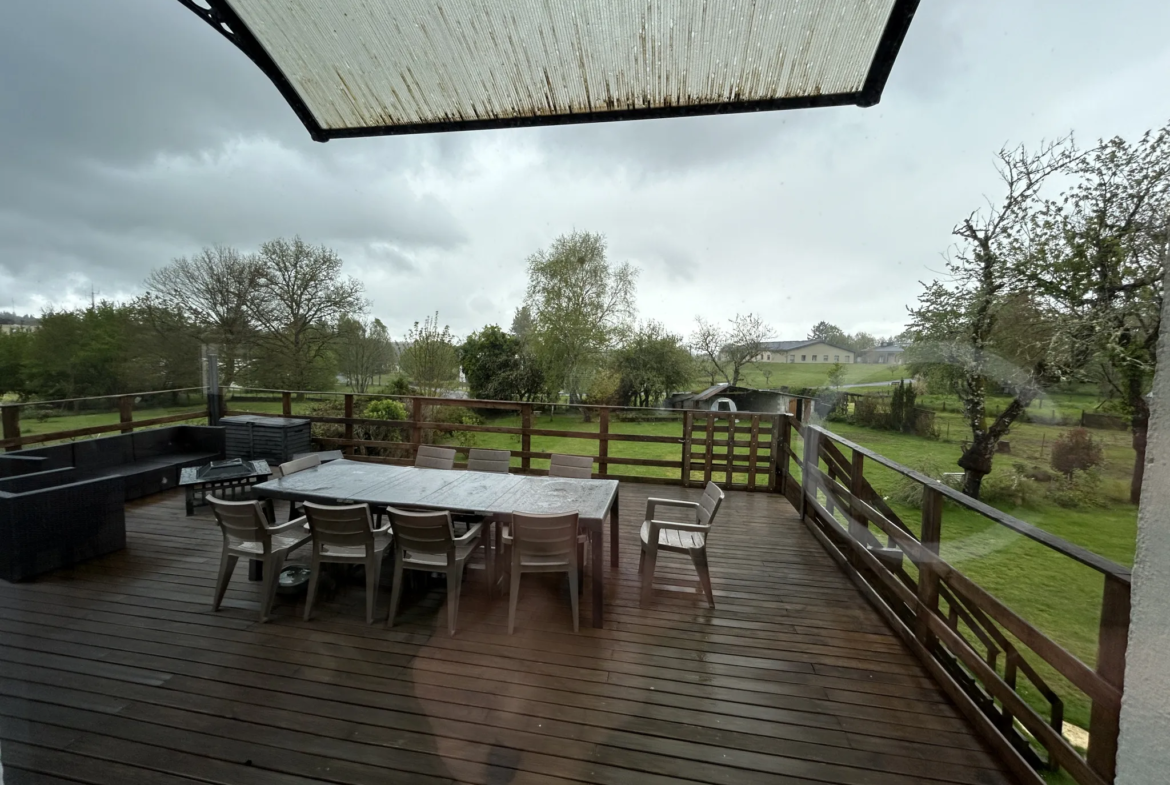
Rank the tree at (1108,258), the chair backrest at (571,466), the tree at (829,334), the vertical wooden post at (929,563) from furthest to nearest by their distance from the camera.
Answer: the tree at (829,334)
the chair backrest at (571,466)
the tree at (1108,258)
the vertical wooden post at (929,563)

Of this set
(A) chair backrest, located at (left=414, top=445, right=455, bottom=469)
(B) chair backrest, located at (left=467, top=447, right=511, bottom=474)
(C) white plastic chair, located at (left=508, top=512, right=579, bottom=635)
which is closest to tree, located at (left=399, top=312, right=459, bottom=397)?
(A) chair backrest, located at (left=414, top=445, right=455, bottom=469)

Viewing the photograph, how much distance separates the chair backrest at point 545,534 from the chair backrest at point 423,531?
1.13 feet

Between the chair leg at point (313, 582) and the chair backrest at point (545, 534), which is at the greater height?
the chair backrest at point (545, 534)

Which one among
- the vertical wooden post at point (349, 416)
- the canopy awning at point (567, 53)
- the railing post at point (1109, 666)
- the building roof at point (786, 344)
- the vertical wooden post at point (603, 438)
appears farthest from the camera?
the building roof at point (786, 344)

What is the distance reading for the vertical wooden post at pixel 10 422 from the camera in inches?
171

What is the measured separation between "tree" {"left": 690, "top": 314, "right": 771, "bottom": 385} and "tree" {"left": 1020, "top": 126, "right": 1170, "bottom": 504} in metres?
5.12

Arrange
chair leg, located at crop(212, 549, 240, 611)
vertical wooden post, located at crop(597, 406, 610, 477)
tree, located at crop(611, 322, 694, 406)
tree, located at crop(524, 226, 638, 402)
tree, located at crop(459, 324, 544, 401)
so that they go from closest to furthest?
chair leg, located at crop(212, 549, 240, 611), vertical wooden post, located at crop(597, 406, 610, 477), tree, located at crop(611, 322, 694, 406), tree, located at crop(524, 226, 638, 402), tree, located at crop(459, 324, 544, 401)

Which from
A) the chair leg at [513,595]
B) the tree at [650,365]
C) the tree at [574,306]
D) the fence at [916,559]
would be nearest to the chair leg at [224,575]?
the chair leg at [513,595]

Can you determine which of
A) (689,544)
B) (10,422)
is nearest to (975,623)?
(689,544)

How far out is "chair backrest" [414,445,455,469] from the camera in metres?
3.88

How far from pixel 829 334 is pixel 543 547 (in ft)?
21.4

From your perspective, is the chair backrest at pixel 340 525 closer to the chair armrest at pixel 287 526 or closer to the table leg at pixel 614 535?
the chair armrest at pixel 287 526

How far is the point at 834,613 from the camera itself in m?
2.75

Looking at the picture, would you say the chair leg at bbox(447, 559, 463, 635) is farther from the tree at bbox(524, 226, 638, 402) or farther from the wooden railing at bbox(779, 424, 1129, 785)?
the tree at bbox(524, 226, 638, 402)
